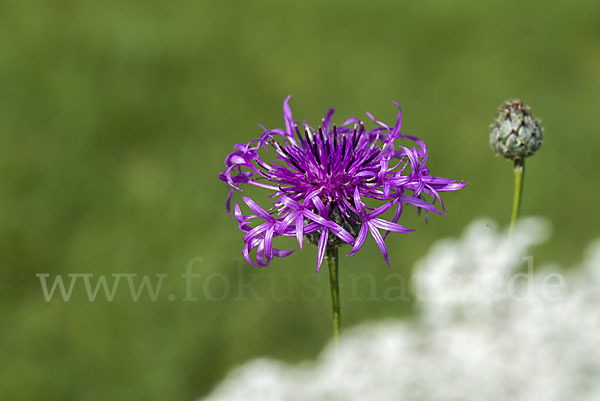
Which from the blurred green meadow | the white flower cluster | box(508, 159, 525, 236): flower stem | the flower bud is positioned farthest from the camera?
the blurred green meadow

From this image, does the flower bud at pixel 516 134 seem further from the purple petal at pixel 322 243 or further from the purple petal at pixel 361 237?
the purple petal at pixel 322 243

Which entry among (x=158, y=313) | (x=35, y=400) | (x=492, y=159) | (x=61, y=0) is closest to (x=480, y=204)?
(x=492, y=159)

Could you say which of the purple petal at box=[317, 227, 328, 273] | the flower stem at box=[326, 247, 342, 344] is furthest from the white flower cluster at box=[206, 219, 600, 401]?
the purple petal at box=[317, 227, 328, 273]

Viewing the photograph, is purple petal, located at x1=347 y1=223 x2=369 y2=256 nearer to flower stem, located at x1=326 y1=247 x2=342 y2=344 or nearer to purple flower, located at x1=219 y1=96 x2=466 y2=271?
purple flower, located at x1=219 y1=96 x2=466 y2=271

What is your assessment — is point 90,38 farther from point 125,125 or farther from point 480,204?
point 480,204

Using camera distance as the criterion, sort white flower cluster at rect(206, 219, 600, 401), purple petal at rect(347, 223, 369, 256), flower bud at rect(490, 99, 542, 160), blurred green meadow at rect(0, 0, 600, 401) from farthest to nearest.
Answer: blurred green meadow at rect(0, 0, 600, 401)
flower bud at rect(490, 99, 542, 160)
purple petal at rect(347, 223, 369, 256)
white flower cluster at rect(206, 219, 600, 401)

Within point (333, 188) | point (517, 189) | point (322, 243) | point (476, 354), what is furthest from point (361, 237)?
point (517, 189)
